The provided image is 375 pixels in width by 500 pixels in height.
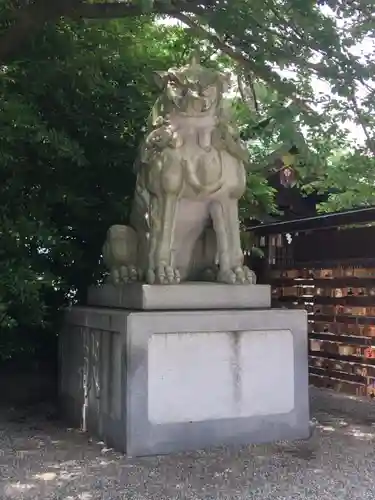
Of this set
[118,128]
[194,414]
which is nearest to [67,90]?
[118,128]

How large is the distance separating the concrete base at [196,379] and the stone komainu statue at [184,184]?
379 mm

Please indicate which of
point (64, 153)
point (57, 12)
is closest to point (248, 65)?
point (57, 12)

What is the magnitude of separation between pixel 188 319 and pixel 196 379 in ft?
1.29

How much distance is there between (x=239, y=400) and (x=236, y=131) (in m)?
1.86

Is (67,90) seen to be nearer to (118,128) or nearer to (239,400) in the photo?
(118,128)

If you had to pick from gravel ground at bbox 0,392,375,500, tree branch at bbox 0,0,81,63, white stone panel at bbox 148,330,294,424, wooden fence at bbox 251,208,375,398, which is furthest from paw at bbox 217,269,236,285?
tree branch at bbox 0,0,81,63

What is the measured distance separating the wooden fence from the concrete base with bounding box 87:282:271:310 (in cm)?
215

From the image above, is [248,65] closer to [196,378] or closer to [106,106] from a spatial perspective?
[106,106]

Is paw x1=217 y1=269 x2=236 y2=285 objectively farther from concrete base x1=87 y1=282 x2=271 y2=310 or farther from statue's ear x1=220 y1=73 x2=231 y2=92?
statue's ear x1=220 y1=73 x2=231 y2=92

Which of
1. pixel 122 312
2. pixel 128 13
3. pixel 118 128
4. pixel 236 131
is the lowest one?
pixel 122 312

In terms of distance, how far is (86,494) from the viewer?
3.34 m


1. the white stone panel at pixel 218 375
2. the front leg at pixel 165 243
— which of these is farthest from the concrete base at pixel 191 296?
the white stone panel at pixel 218 375

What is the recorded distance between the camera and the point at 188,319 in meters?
4.32

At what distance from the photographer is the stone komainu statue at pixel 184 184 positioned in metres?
4.58
